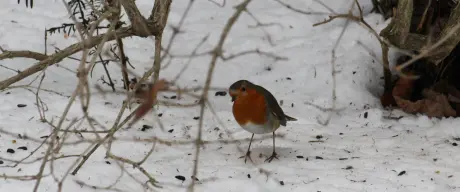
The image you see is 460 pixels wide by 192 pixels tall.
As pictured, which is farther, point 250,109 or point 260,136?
point 260,136

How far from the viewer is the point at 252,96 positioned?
11.6ft

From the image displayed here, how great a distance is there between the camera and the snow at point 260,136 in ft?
10.8

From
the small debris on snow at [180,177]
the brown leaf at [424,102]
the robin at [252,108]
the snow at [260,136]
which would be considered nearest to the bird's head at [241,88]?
the robin at [252,108]

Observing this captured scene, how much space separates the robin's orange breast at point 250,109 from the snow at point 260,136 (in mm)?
236

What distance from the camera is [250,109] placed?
3539mm

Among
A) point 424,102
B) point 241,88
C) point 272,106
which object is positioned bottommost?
point 424,102

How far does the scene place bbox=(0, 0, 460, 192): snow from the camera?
330 cm

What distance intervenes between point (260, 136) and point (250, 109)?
0.56m

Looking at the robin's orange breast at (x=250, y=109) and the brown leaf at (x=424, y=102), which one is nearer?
the robin's orange breast at (x=250, y=109)

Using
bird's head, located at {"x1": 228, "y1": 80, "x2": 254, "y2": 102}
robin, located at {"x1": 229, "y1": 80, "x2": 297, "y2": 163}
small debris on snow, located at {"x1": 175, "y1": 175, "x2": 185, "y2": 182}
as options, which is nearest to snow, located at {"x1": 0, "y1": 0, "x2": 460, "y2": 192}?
small debris on snow, located at {"x1": 175, "y1": 175, "x2": 185, "y2": 182}

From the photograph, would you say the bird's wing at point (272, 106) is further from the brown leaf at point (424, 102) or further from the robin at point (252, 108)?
the brown leaf at point (424, 102)

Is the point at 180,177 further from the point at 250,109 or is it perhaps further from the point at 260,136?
the point at 260,136

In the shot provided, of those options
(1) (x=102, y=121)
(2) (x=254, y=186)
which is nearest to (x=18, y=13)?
(1) (x=102, y=121)

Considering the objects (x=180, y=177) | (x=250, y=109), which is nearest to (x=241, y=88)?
(x=250, y=109)
